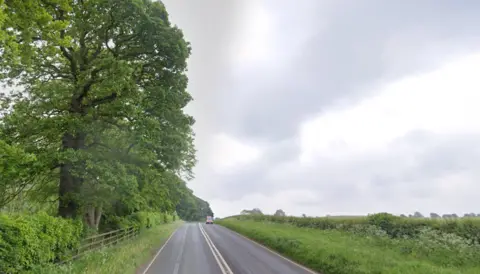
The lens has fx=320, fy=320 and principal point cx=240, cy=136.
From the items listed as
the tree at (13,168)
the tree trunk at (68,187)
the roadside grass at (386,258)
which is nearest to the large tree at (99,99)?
the tree trunk at (68,187)

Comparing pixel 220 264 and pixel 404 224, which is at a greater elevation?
pixel 404 224

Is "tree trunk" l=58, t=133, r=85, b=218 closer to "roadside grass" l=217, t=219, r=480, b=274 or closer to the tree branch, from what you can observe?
the tree branch

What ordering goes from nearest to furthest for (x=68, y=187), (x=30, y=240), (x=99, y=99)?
1. (x=30, y=240)
2. (x=68, y=187)
3. (x=99, y=99)

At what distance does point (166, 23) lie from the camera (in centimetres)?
1764

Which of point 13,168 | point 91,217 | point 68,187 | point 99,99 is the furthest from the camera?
point 91,217

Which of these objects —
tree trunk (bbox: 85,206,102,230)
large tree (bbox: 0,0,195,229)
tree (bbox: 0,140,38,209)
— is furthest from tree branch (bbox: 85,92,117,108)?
tree trunk (bbox: 85,206,102,230)

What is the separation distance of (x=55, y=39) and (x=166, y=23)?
8.59m

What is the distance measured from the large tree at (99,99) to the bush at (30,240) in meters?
3.50

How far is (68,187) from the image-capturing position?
16688 millimetres

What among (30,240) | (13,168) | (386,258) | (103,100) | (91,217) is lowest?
(30,240)

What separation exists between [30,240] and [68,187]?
7.80 m

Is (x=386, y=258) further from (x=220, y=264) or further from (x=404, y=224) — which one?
(x=404, y=224)

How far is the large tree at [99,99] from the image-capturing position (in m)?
15.6

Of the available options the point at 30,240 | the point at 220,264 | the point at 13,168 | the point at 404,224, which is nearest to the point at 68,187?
the point at 13,168
